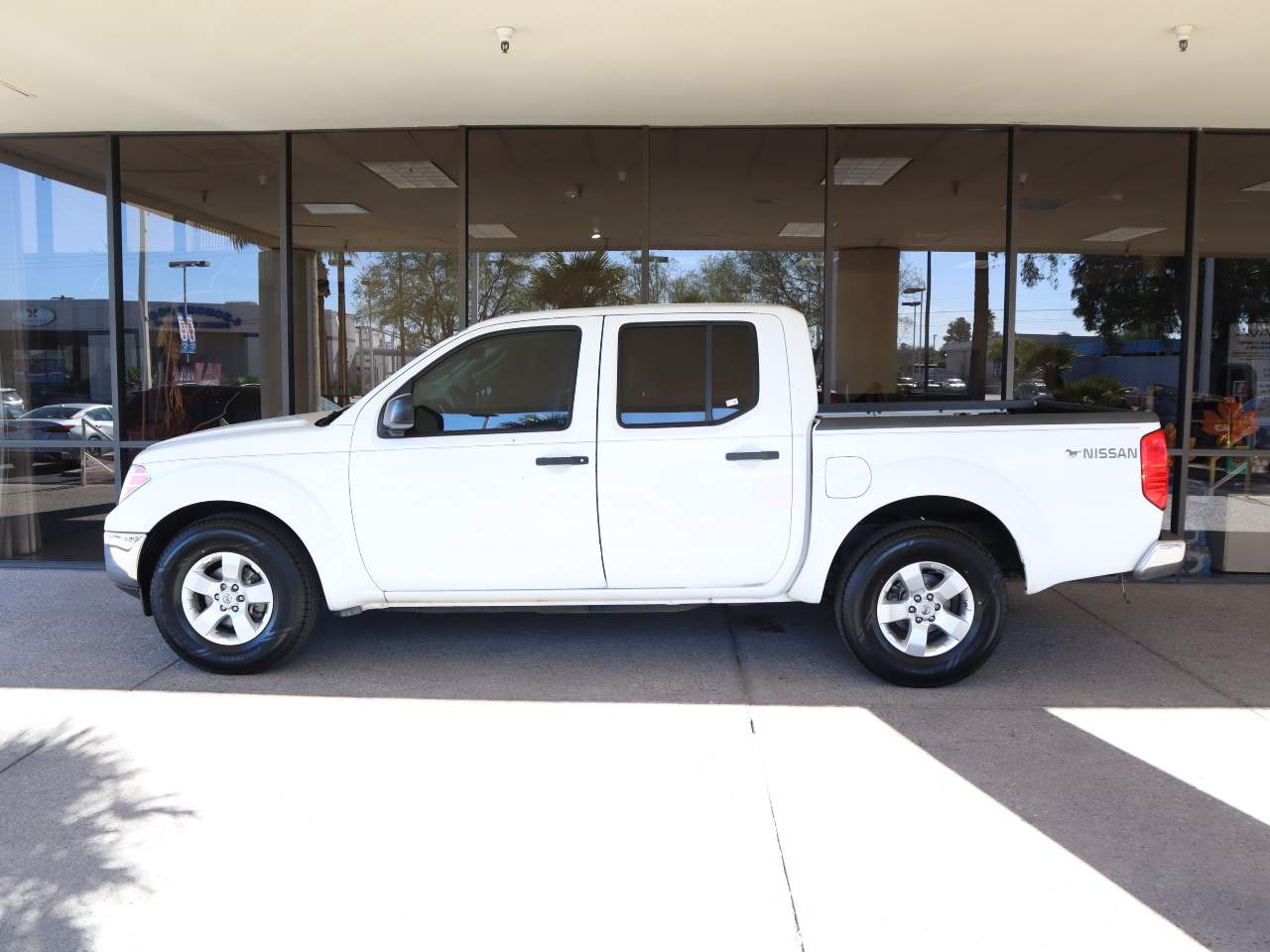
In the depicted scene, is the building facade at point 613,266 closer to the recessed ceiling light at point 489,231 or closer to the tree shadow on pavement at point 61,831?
the recessed ceiling light at point 489,231

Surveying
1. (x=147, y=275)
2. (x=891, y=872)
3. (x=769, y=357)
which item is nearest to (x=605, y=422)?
(x=769, y=357)

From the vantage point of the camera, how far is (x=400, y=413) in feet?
16.7

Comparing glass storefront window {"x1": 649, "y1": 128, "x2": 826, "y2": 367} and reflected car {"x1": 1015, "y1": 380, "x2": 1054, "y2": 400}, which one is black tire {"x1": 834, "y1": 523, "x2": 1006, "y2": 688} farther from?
reflected car {"x1": 1015, "y1": 380, "x2": 1054, "y2": 400}

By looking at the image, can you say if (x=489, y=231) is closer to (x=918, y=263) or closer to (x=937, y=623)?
(x=918, y=263)

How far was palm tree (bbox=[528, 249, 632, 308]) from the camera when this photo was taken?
9250mm

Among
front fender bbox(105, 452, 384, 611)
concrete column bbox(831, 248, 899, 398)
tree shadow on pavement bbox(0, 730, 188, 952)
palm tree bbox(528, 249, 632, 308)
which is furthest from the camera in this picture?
concrete column bbox(831, 248, 899, 398)

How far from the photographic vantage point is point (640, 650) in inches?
234

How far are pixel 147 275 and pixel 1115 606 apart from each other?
8224mm

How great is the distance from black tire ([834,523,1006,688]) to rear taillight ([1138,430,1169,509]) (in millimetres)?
810

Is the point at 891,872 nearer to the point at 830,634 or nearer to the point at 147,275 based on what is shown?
the point at 830,634

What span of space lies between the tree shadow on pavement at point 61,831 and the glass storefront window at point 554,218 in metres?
5.40

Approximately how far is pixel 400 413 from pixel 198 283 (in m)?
5.23

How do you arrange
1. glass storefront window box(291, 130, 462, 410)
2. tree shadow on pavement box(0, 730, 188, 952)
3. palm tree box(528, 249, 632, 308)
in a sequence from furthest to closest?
1. palm tree box(528, 249, 632, 308)
2. glass storefront window box(291, 130, 462, 410)
3. tree shadow on pavement box(0, 730, 188, 952)

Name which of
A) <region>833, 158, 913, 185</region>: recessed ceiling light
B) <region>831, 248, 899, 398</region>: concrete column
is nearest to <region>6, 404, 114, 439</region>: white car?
<region>831, 248, 899, 398</region>: concrete column
